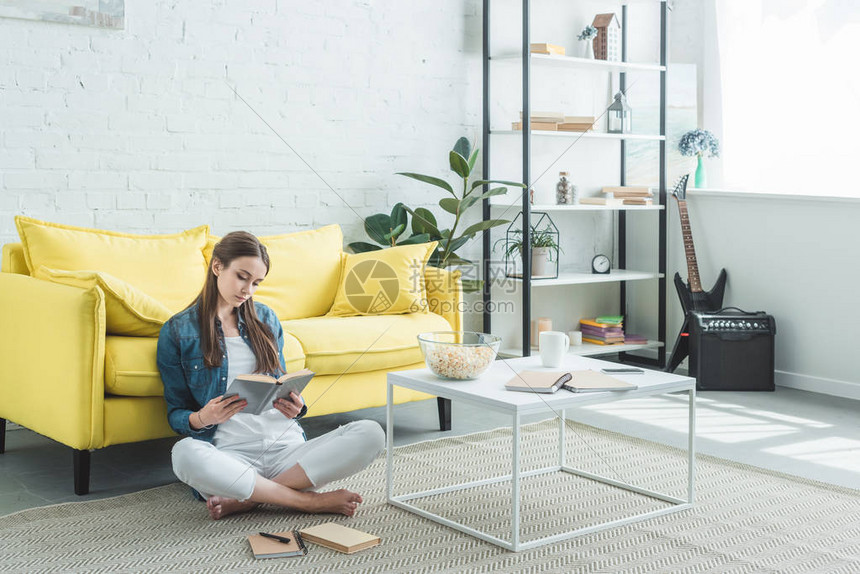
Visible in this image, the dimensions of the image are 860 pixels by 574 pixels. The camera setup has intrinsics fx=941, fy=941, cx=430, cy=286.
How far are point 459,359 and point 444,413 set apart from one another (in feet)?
3.39

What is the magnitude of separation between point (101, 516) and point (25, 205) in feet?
4.67

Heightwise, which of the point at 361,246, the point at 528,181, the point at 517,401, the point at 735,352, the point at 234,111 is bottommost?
the point at 735,352

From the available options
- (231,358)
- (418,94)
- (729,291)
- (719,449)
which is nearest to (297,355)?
(231,358)

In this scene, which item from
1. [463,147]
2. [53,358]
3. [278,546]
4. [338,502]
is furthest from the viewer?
[463,147]

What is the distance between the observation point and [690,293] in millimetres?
4672

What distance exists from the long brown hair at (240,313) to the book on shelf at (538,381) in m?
0.68

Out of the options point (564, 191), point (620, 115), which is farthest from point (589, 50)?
point (564, 191)

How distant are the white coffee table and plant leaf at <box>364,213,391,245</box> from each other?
1.56 meters

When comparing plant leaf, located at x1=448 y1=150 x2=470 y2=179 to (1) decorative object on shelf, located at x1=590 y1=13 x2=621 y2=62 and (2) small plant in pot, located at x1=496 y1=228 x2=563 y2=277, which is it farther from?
(1) decorative object on shelf, located at x1=590 y1=13 x2=621 y2=62

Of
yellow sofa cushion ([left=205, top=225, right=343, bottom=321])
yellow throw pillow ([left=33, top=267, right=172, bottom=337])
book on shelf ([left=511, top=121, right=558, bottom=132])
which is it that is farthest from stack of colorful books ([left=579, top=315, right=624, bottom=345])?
yellow throw pillow ([left=33, top=267, right=172, bottom=337])

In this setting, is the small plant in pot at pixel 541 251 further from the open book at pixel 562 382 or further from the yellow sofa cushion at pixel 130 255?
the open book at pixel 562 382

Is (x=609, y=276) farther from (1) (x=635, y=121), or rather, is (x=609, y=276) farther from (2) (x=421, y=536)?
(2) (x=421, y=536)

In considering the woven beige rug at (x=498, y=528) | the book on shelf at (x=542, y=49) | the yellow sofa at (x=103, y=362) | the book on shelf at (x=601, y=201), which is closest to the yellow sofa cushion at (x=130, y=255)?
the yellow sofa at (x=103, y=362)

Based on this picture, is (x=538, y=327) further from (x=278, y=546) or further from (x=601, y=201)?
(x=278, y=546)
